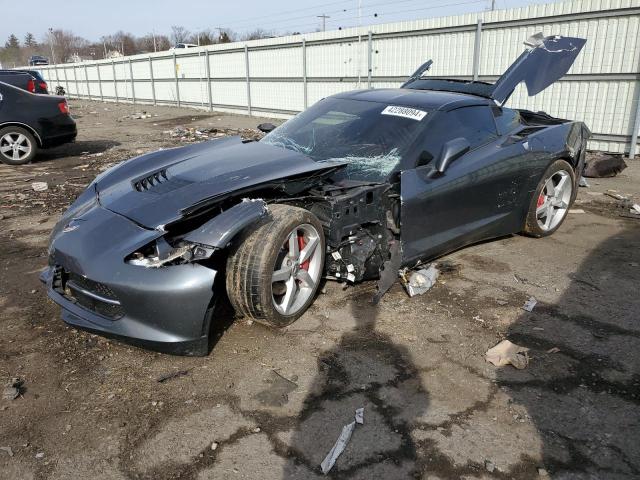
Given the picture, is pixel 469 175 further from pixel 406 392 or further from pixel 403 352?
pixel 406 392

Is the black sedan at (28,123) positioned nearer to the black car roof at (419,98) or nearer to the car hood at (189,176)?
the car hood at (189,176)

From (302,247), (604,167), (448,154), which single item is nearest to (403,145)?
(448,154)

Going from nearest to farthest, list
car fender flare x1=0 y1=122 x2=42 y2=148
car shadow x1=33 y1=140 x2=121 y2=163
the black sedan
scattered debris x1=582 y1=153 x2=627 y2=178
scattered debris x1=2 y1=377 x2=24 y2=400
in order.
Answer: scattered debris x1=2 y1=377 x2=24 y2=400 < scattered debris x1=582 y1=153 x2=627 y2=178 < the black sedan < car fender flare x1=0 y1=122 x2=42 y2=148 < car shadow x1=33 y1=140 x2=121 y2=163

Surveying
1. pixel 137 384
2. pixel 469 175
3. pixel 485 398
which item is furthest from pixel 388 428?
pixel 469 175

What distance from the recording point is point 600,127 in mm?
9469

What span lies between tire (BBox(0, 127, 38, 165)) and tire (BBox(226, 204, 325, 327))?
8647 mm

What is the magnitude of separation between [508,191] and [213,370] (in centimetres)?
304

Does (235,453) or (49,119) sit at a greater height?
(49,119)

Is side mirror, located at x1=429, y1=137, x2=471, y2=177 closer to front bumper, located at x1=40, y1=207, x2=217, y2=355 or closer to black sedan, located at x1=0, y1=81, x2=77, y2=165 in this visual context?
front bumper, located at x1=40, y1=207, x2=217, y2=355

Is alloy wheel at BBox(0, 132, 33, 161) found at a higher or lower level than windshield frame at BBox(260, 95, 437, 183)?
lower

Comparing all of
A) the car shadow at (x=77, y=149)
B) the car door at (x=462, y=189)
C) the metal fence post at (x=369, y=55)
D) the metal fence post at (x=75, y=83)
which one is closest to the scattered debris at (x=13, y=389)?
the car door at (x=462, y=189)

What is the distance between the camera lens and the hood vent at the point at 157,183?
3.30 m

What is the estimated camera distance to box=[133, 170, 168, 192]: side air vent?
3.40 metres

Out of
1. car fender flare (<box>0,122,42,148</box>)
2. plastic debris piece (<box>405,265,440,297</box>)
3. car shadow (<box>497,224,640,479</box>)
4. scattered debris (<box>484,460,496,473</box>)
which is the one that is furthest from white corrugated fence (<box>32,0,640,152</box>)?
scattered debris (<box>484,460,496,473</box>)
